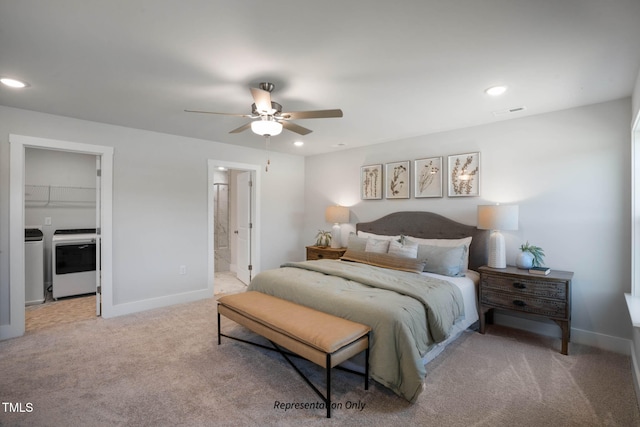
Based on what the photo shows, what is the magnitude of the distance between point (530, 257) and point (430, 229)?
1191 mm

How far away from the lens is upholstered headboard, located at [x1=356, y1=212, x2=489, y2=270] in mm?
3689

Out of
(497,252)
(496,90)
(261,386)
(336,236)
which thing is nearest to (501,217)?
(497,252)

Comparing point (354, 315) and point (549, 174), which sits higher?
point (549, 174)

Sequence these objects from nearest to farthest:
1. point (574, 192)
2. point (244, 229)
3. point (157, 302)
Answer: point (574, 192) < point (157, 302) < point (244, 229)

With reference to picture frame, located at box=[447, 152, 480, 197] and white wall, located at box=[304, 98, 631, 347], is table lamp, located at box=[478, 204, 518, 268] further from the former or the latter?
picture frame, located at box=[447, 152, 480, 197]

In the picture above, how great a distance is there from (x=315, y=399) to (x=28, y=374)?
2.38 m

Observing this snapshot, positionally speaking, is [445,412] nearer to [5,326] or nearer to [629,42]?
[629,42]

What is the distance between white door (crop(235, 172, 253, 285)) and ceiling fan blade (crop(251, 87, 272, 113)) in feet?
9.87

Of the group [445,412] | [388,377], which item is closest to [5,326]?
[388,377]

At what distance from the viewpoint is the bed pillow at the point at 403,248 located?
370cm

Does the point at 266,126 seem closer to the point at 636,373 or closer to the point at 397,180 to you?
the point at 397,180

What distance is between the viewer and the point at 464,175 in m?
3.91

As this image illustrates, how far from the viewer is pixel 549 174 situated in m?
3.30

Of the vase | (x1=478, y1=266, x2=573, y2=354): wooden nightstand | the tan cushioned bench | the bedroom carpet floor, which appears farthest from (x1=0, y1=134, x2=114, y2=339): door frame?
the vase
